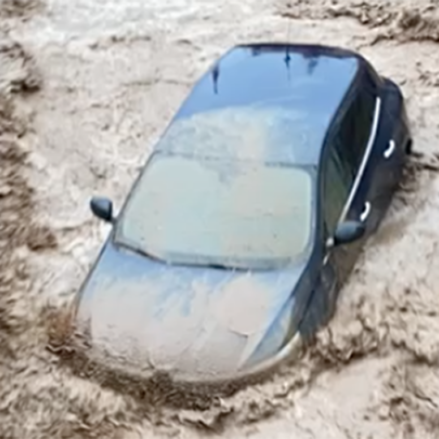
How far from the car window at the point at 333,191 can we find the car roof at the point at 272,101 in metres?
0.12

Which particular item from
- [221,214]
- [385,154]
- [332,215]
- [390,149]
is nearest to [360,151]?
[385,154]

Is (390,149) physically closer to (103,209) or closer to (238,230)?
(238,230)

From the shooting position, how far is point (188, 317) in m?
6.52

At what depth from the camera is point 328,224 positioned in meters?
6.95

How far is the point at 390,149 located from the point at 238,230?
189 centimetres

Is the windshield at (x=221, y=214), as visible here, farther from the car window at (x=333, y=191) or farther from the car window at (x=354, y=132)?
the car window at (x=354, y=132)

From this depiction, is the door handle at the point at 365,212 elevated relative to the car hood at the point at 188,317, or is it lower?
lower

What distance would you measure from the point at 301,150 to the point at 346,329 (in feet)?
3.73

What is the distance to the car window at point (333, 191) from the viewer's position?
6977 millimetres

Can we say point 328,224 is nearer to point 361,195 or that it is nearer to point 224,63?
point 361,195

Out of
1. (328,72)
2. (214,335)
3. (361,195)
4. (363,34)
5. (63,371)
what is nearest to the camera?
(214,335)

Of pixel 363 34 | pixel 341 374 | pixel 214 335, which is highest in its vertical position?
pixel 214 335

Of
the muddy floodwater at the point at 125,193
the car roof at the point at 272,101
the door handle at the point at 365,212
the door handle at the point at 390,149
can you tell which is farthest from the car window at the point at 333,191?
the door handle at the point at 390,149

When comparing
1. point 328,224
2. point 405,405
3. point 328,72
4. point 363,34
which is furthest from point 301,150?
point 363,34
